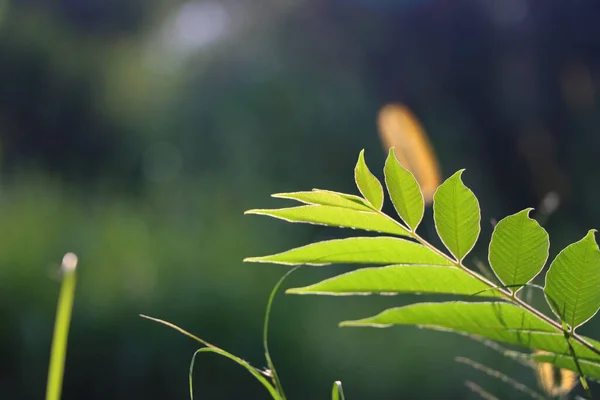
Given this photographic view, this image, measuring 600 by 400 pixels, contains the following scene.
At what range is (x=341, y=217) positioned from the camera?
23cm

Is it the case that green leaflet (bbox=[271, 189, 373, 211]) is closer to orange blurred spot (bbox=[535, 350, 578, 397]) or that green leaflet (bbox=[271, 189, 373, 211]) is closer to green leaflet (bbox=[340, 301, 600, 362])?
green leaflet (bbox=[340, 301, 600, 362])

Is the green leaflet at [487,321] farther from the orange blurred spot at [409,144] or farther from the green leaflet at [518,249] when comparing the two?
the orange blurred spot at [409,144]

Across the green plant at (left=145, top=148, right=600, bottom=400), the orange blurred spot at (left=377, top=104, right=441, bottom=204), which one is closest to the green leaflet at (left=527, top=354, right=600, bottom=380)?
the green plant at (left=145, top=148, right=600, bottom=400)

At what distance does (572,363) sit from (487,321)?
0.12 feet

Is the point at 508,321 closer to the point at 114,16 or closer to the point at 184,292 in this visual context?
the point at 184,292

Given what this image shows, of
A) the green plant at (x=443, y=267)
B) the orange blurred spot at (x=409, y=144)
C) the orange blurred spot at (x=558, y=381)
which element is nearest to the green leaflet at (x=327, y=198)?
the green plant at (x=443, y=267)

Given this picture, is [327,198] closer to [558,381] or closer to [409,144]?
[558,381]

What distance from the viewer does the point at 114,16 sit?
9.98 ft

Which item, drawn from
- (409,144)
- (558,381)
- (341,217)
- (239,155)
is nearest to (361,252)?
(341,217)

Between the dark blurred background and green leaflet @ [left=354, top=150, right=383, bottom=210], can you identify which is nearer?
green leaflet @ [left=354, top=150, right=383, bottom=210]

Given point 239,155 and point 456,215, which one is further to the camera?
point 239,155

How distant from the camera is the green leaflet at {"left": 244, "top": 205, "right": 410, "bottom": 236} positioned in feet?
0.70

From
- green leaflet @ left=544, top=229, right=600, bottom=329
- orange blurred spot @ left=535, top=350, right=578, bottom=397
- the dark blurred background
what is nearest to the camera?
green leaflet @ left=544, top=229, right=600, bottom=329

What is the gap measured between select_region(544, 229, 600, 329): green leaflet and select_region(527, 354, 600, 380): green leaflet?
24 millimetres
